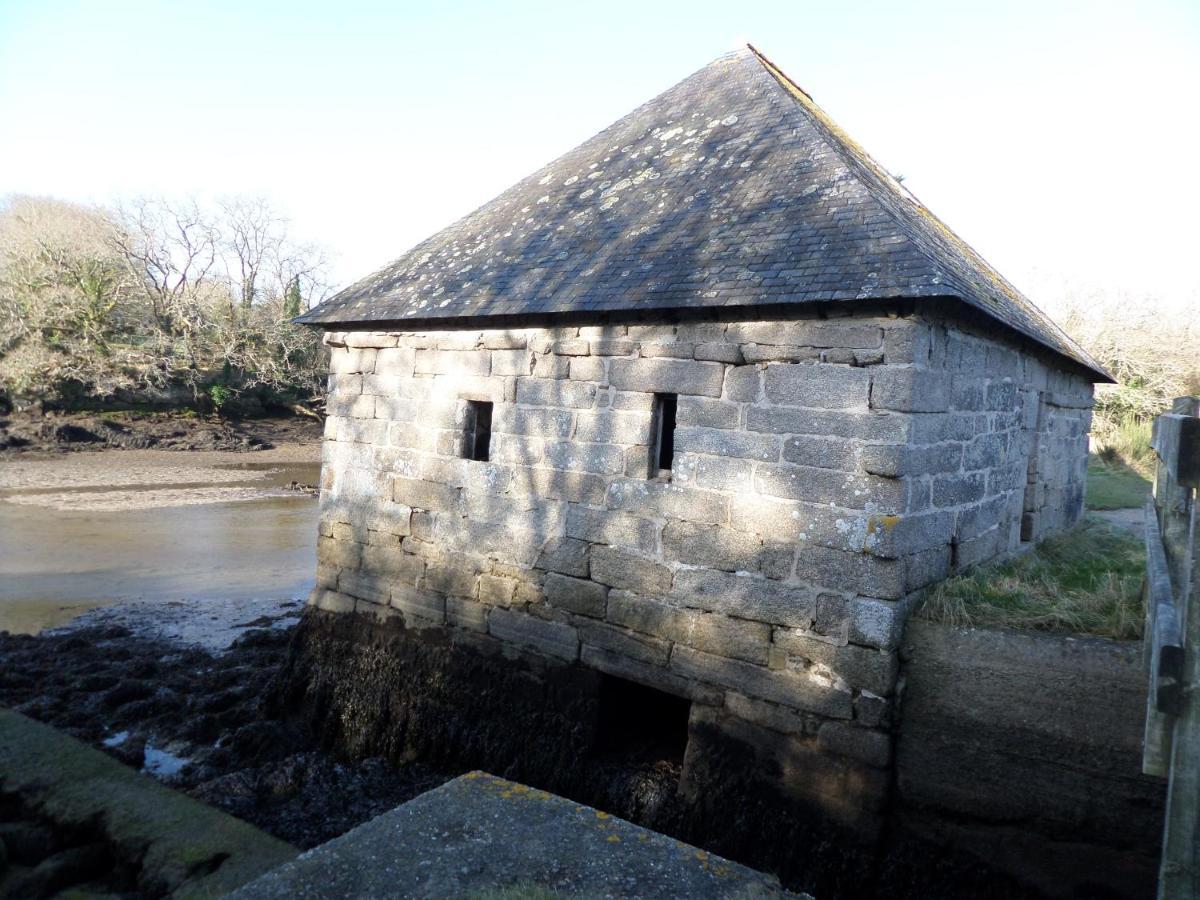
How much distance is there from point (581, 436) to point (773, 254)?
5.65ft

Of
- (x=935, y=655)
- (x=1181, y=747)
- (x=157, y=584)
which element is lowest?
(x=157, y=584)

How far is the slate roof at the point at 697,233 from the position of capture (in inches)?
183

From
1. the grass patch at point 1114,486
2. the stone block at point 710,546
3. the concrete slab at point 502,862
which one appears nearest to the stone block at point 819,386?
the stone block at point 710,546

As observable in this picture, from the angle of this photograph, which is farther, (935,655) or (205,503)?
(205,503)

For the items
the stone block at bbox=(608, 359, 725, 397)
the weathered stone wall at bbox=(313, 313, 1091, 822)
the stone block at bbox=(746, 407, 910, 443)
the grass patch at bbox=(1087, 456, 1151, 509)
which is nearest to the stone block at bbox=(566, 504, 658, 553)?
the weathered stone wall at bbox=(313, 313, 1091, 822)

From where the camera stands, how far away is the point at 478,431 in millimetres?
6316

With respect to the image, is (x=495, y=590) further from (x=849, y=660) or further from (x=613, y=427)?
(x=849, y=660)

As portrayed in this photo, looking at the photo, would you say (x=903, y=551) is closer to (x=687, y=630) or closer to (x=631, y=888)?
(x=687, y=630)

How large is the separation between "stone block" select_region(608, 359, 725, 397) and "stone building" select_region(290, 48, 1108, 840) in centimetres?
2

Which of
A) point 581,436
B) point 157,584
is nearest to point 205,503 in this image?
point 157,584

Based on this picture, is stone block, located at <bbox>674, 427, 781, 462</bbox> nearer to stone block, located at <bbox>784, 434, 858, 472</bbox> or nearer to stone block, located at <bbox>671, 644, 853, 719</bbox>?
stone block, located at <bbox>784, 434, 858, 472</bbox>

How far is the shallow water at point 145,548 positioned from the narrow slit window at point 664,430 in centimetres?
778

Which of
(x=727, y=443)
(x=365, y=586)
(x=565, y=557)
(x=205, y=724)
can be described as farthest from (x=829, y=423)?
(x=205, y=724)

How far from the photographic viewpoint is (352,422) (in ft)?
22.8
